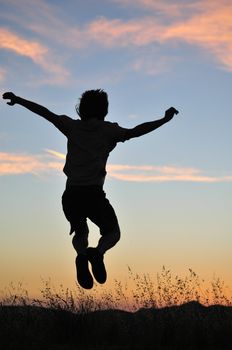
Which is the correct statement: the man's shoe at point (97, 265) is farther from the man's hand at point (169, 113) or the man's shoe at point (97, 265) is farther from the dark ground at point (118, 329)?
the man's hand at point (169, 113)

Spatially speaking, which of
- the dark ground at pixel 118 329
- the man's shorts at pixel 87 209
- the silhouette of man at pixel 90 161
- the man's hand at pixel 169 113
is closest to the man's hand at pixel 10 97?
the silhouette of man at pixel 90 161

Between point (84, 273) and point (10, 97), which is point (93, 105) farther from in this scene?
point (84, 273)

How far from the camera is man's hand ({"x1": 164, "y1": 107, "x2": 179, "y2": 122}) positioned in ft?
21.9

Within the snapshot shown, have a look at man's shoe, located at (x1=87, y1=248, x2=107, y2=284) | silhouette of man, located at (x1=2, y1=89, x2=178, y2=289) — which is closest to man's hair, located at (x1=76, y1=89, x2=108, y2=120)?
silhouette of man, located at (x1=2, y1=89, x2=178, y2=289)

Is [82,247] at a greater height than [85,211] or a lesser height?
lesser

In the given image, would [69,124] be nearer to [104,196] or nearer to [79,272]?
[104,196]

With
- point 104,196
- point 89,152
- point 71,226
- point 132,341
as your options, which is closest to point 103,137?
point 89,152

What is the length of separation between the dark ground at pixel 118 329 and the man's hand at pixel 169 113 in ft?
8.82

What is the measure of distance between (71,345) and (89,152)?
2288 millimetres

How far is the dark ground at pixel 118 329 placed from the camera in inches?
253

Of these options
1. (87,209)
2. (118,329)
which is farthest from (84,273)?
(118,329)

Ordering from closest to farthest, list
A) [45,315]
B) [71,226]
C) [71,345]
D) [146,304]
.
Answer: [71,345], [71,226], [45,315], [146,304]

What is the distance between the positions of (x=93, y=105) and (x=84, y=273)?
80.1 inches

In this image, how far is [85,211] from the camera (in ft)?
→ 22.2
